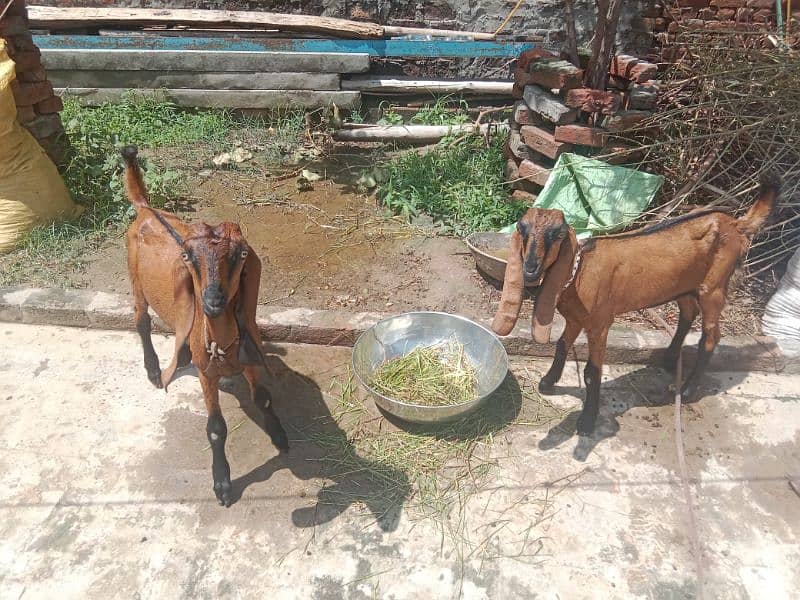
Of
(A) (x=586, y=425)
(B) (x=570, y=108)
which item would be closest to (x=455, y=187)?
(B) (x=570, y=108)

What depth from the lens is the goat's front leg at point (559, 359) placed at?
3.76 metres

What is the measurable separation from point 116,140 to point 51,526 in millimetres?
5178

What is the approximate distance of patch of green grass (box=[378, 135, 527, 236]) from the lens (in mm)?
6008

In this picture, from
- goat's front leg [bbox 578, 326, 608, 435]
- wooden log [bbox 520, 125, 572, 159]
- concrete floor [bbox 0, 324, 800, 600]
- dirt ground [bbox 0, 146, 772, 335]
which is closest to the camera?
concrete floor [bbox 0, 324, 800, 600]

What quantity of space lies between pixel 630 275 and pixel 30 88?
5584 mm

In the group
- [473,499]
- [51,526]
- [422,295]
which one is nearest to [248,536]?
[51,526]

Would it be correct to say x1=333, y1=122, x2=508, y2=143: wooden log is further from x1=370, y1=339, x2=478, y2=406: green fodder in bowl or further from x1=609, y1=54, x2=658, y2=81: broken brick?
x1=370, y1=339, x2=478, y2=406: green fodder in bowl

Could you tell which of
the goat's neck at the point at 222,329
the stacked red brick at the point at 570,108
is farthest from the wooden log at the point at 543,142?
Result: the goat's neck at the point at 222,329

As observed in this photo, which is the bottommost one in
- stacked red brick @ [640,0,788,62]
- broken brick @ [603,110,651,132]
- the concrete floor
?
the concrete floor

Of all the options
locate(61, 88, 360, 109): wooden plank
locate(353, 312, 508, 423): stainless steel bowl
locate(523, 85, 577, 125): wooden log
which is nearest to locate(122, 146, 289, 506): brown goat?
locate(353, 312, 508, 423): stainless steel bowl

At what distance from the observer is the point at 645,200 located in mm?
5270

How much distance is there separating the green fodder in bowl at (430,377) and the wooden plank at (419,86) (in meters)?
4.80

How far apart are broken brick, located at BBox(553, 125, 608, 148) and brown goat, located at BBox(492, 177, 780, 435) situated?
5.94ft

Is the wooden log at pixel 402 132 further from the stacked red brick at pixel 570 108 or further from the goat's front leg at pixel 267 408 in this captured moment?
the goat's front leg at pixel 267 408
